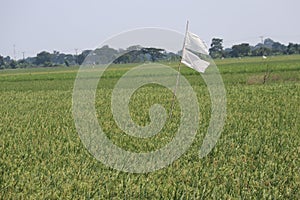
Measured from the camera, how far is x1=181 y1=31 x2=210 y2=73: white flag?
11.8 metres

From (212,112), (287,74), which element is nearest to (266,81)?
(287,74)

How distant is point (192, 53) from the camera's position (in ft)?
39.2

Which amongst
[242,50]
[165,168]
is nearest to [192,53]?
[165,168]

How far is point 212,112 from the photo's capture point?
1530 cm

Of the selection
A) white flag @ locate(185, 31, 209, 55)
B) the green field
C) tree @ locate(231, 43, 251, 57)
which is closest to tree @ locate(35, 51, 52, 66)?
tree @ locate(231, 43, 251, 57)

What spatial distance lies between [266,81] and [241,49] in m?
90.0

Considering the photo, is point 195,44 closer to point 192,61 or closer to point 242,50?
point 192,61

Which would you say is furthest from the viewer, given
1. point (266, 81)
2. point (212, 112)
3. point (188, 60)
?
point (266, 81)

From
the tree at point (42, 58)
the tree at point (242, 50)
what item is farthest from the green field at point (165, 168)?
the tree at point (42, 58)

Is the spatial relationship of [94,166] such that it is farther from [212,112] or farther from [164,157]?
[212,112]

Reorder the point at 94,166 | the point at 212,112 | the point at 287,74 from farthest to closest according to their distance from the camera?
the point at 287,74 → the point at 212,112 → the point at 94,166

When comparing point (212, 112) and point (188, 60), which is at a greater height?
point (188, 60)

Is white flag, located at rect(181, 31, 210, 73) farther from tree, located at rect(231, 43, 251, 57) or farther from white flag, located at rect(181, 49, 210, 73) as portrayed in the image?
tree, located at rect(231, 43, 251, 57)

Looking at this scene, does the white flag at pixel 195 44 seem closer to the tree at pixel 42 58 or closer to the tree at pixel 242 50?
the tree at pixel 242 50
